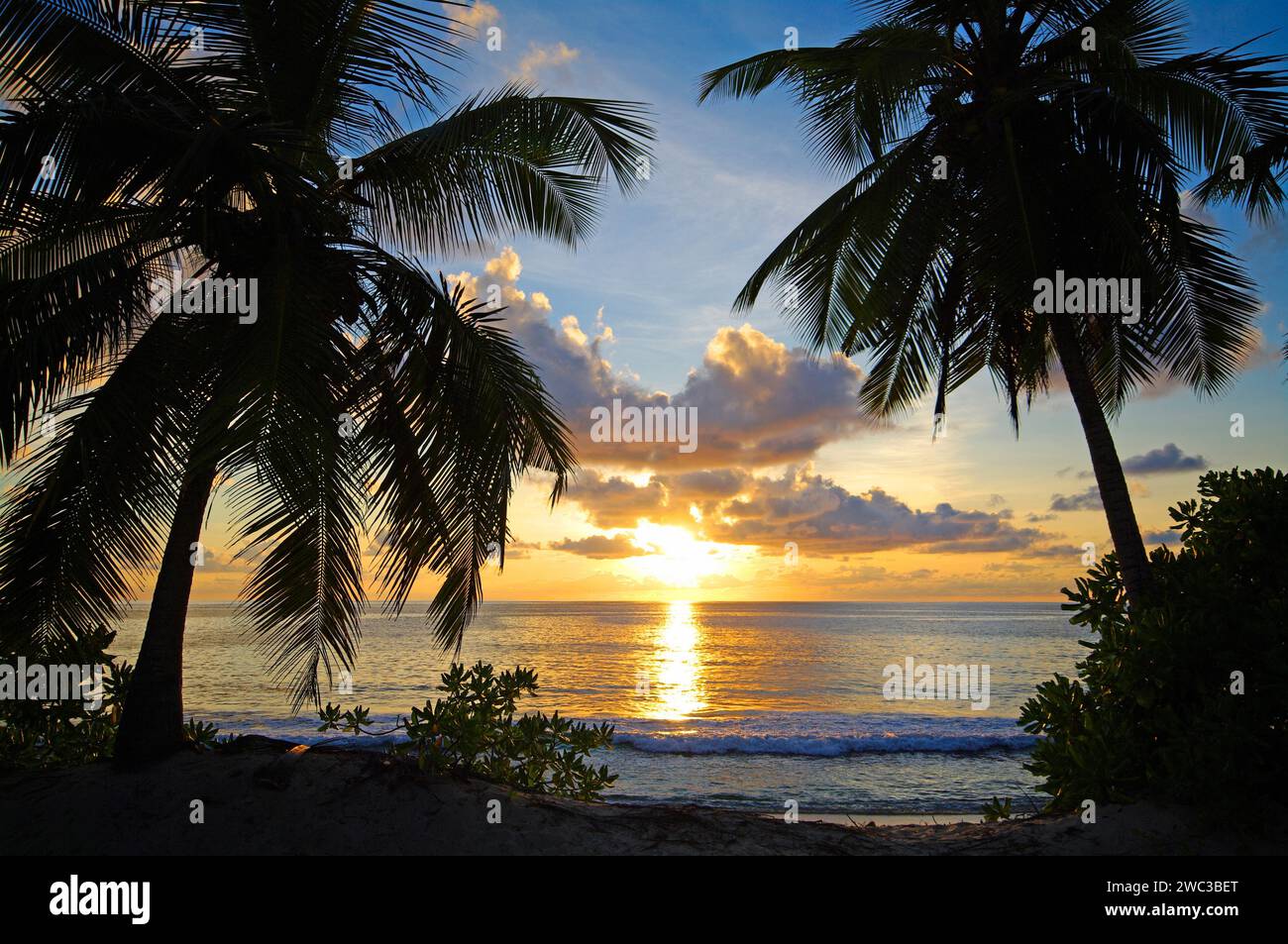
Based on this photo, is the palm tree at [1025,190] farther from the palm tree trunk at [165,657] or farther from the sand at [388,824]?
the palm tree trunk at [165,657]

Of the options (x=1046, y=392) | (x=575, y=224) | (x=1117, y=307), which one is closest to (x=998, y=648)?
(x=1046, y=392)

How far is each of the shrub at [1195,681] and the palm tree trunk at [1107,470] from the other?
0.16 m

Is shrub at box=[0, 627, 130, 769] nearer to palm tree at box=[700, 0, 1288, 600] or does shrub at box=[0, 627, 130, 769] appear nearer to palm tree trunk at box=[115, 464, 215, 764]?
palm tree trunk at box=[115, 464, 215, 764]

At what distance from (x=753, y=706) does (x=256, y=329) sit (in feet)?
66.6

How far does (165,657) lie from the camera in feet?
19.0

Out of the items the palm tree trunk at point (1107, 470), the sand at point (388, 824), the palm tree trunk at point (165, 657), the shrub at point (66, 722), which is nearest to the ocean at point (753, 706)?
the palm tree trunk at point (165, 657)

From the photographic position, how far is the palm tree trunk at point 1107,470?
6383 millimetres

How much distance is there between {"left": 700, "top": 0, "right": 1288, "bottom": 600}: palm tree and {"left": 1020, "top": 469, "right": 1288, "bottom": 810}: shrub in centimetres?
69

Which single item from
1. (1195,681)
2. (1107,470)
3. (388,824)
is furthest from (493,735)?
(1107,470)

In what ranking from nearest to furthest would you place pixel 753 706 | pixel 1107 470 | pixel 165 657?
pixel 165 657, pixel 1107 470, pixel 753 706

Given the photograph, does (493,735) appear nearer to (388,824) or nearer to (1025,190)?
(388,824)

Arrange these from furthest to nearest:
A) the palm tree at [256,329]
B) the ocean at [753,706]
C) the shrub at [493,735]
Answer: the ocean at [753,706] → the shrub at [493,735] → the palm tree at [256,329]
